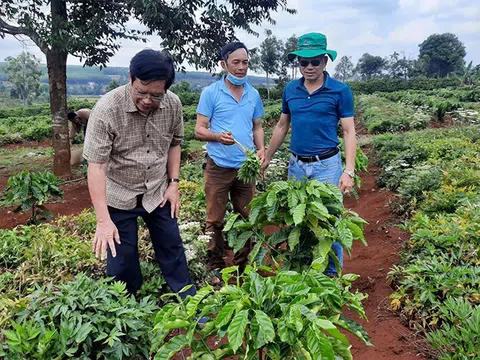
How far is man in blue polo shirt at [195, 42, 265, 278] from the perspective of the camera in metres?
3.56

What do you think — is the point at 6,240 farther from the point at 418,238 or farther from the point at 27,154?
the point at 27,154

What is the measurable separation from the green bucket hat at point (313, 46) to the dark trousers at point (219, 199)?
3.72 feet

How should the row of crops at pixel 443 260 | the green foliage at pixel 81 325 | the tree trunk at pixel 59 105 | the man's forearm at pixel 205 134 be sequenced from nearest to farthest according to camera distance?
the green foliage at pixel 81 325, the row of crops at pixel 443 260, the man's forearm at pixel 205 134, the tree trunk at pixel 59 105

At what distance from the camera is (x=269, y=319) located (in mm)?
1702

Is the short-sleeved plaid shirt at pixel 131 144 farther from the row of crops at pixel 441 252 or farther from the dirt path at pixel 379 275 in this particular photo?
the row of crops at pixel 441 252

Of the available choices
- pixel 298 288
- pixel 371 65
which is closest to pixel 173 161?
pixel 298 288

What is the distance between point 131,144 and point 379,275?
103 inches

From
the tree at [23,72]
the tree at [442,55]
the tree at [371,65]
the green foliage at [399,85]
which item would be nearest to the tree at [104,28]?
the green foliage at [399,85]

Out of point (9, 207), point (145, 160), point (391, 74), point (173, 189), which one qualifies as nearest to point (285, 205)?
point (173, 189)

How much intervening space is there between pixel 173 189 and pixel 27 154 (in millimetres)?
10791

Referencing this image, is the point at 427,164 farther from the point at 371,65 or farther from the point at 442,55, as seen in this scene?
the point at 371,65

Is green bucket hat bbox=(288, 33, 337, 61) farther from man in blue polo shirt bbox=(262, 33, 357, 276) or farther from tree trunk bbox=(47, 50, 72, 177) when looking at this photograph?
tree trunk bbox=(47, 50, 72, 177)

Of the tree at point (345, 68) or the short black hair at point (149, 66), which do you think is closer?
the short black hair at point (149, 66)

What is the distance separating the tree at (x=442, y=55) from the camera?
218ft
